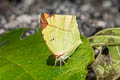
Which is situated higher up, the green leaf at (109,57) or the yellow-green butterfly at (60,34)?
the yellow-green butterfly at (60,34)

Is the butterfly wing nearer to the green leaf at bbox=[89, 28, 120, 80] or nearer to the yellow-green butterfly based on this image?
the yellow-green butterfly

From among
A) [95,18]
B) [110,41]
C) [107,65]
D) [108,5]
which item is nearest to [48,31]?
[107,65]

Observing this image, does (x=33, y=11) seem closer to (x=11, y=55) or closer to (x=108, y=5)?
(x=108, y=5)

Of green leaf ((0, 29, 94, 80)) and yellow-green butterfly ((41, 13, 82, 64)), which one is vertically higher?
yellow-green butterfly ((41, 13, 82, 64))

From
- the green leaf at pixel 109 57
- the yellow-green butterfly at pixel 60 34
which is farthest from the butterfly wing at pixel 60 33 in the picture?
the green leaf at pixel 109 57

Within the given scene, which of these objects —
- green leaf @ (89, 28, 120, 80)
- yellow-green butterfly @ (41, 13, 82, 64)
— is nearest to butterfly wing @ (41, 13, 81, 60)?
yellow-green butterfly @ (41, 13, 82, 64)

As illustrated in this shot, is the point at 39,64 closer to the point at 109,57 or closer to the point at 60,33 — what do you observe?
the point at 60,33

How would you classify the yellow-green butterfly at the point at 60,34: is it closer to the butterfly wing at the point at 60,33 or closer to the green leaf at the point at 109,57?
the butterfly wing at the point at 60,33
